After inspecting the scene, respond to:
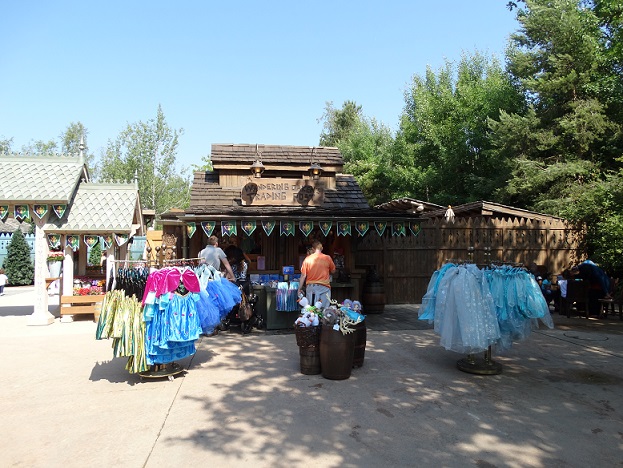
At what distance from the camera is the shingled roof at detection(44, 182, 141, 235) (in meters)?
10.6

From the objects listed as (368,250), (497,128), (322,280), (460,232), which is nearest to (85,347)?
(322,280)

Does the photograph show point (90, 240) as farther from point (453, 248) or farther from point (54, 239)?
point (453, 248)

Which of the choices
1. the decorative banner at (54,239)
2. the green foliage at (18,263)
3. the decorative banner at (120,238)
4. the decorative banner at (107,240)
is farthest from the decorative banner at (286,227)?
the green foliage at (18,263)

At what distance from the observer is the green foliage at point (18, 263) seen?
2212 centimetres

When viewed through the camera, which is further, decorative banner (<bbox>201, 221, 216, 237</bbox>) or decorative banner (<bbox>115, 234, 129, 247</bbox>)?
decorative banner (<bbox>115, 234, 129, 247</bbox>)

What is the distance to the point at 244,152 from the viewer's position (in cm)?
1302

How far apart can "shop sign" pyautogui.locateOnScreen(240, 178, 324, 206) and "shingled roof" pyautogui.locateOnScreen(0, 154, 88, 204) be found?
4461 mm

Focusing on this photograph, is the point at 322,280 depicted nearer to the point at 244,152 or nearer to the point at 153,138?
the point at 244,152

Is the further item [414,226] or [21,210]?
[414,226]

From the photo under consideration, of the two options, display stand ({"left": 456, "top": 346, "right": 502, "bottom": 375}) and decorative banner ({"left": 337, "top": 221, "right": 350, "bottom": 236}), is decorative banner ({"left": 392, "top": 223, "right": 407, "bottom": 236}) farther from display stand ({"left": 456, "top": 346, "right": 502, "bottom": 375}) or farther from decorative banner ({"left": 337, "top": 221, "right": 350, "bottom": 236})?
display stand ({"left": 456, "top": 346, "right": 502, "bottom": 375})

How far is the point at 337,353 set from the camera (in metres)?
5.97

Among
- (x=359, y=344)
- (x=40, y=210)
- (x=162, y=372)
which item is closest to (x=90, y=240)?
(x=40, y=210)

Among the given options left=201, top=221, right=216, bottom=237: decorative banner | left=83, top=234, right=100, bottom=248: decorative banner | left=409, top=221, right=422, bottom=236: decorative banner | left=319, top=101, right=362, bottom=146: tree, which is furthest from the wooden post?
left=319, top=101, right=362, bottom=146: tree

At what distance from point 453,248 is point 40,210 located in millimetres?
11418
